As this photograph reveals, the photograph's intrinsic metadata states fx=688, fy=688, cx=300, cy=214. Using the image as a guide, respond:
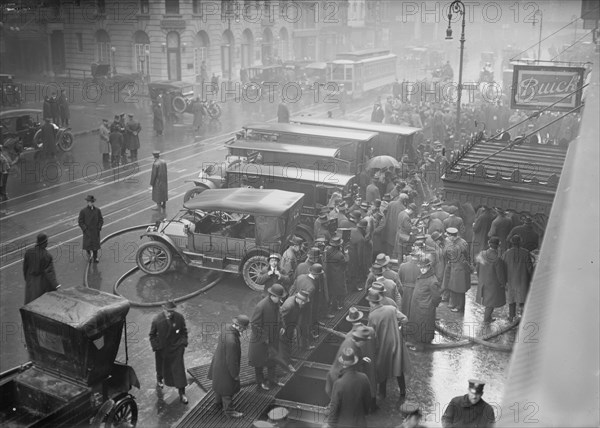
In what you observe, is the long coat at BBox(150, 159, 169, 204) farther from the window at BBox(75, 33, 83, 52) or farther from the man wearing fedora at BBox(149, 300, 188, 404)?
the window at BBox(75, 33, 83, 52)

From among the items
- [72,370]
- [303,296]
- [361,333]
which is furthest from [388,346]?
[72,370]

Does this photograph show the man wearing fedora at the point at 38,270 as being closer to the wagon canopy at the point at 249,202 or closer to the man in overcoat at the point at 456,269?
the wagon canopy at the point at 249,202

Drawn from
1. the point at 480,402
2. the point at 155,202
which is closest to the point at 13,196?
the point at 155,202

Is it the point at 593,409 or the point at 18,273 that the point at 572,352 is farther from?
the point at 18,273

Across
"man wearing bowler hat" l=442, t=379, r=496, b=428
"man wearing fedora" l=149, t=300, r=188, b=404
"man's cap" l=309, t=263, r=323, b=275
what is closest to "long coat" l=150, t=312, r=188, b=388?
"man wearing fedora" l=149, t=300, r=188, b=404

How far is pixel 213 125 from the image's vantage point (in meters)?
33.0

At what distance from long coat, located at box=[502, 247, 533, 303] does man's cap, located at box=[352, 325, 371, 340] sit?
427 centimetres

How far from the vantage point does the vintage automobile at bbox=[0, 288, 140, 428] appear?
8219 mm

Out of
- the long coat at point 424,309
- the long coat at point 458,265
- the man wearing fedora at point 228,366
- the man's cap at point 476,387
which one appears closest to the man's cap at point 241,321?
the man wearing fedora at point 228,366

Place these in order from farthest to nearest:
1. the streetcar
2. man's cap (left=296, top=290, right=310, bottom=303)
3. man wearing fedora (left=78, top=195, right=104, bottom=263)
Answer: the streetcar
man wearing fedora (left=78, top=195, right=104, bottom=263)
man's cap (left=296, top=290, right=310, bottom=303)

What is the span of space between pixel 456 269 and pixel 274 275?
3300 mm

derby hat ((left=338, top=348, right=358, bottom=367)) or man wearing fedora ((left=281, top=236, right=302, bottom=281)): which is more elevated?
derby hat ((left=338, top=348, right=358, bottom=367))

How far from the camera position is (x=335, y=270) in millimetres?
12344

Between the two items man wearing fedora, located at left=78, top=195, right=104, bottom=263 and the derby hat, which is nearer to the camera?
the derby hat
